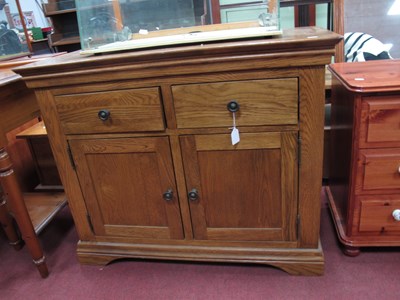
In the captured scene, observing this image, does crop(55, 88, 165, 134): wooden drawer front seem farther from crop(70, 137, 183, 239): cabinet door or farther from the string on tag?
the string on tag

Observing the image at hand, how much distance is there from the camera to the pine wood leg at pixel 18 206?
1124 millimetres

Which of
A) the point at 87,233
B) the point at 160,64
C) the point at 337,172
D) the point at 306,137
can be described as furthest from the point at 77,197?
the point at 337,172

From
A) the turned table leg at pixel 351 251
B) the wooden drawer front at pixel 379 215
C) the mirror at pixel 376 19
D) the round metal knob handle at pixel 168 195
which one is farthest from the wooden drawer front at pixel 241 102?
the mirror at pixel 376 19

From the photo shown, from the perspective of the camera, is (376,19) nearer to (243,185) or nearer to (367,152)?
(367,152)

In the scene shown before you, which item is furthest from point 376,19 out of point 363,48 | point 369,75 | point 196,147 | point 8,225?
point 8,225

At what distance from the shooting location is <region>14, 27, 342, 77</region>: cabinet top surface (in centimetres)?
89

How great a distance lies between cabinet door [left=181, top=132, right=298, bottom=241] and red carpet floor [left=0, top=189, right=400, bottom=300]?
0.48 ft

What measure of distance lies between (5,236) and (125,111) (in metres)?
1.01

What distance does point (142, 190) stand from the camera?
1179 millimetres

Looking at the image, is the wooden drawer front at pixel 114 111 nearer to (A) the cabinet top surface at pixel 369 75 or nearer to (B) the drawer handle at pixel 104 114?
(B) the drawer handle at pixel 104 114

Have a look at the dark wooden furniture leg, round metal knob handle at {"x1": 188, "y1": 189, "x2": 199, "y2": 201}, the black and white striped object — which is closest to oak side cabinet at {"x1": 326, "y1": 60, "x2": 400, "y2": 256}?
the black and white striped object

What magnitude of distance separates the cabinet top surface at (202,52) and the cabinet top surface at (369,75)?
178 millimetres

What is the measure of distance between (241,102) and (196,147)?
0.67 ft

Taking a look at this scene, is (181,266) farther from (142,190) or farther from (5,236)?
(5,236)
